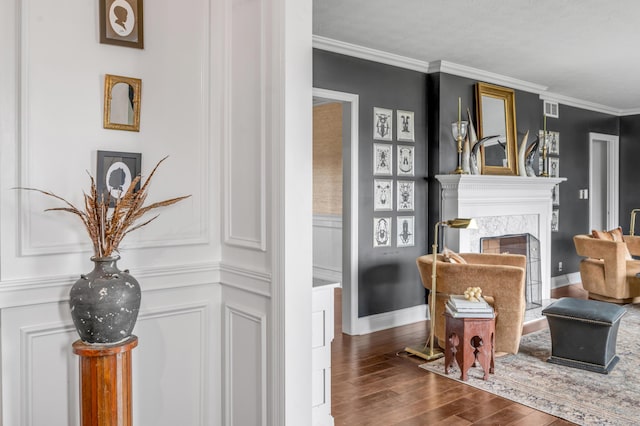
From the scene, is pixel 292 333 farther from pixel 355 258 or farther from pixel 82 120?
pixel 355 258

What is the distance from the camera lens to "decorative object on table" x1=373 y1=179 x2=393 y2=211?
4801 mm

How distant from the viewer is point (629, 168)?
793cm

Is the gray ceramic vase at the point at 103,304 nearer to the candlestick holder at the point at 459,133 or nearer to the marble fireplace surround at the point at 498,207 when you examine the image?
the marble fireplace surround at the point at 498,207

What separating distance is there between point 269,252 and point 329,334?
758mm

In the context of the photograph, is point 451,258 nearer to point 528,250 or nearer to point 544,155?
point 528,250

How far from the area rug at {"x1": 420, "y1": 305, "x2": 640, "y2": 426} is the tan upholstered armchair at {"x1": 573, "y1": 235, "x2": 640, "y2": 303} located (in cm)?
167

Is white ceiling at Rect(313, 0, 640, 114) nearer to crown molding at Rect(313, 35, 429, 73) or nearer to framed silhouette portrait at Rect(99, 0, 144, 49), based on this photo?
crown molding at Rect(313, 35, 429, 73)

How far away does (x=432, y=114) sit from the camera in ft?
17.1

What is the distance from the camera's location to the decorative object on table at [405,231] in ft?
16.4

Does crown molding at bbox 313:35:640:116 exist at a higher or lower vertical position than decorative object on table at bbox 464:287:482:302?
higher

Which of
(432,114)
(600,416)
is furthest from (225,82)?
(432,114)

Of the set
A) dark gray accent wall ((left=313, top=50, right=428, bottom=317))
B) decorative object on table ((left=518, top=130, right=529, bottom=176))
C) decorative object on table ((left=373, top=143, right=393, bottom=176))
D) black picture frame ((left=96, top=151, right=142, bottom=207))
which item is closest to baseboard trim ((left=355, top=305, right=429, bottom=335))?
dark gray accent wall ((left=313, top=50, right=428, bottom=317))

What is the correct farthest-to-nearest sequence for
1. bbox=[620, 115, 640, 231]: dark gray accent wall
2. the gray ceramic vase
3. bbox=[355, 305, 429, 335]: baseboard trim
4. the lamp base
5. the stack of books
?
bbox=[620, 115, 640, 231]: dark gray accent wall < bbox=[355, 305, 429, 335]: baseboard trim < the lamp base < the stack of books < the gray ceramic vase

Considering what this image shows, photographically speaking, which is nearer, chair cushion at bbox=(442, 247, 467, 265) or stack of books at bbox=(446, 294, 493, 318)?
stack of books at bbox=(446, 294, 493, 318)
